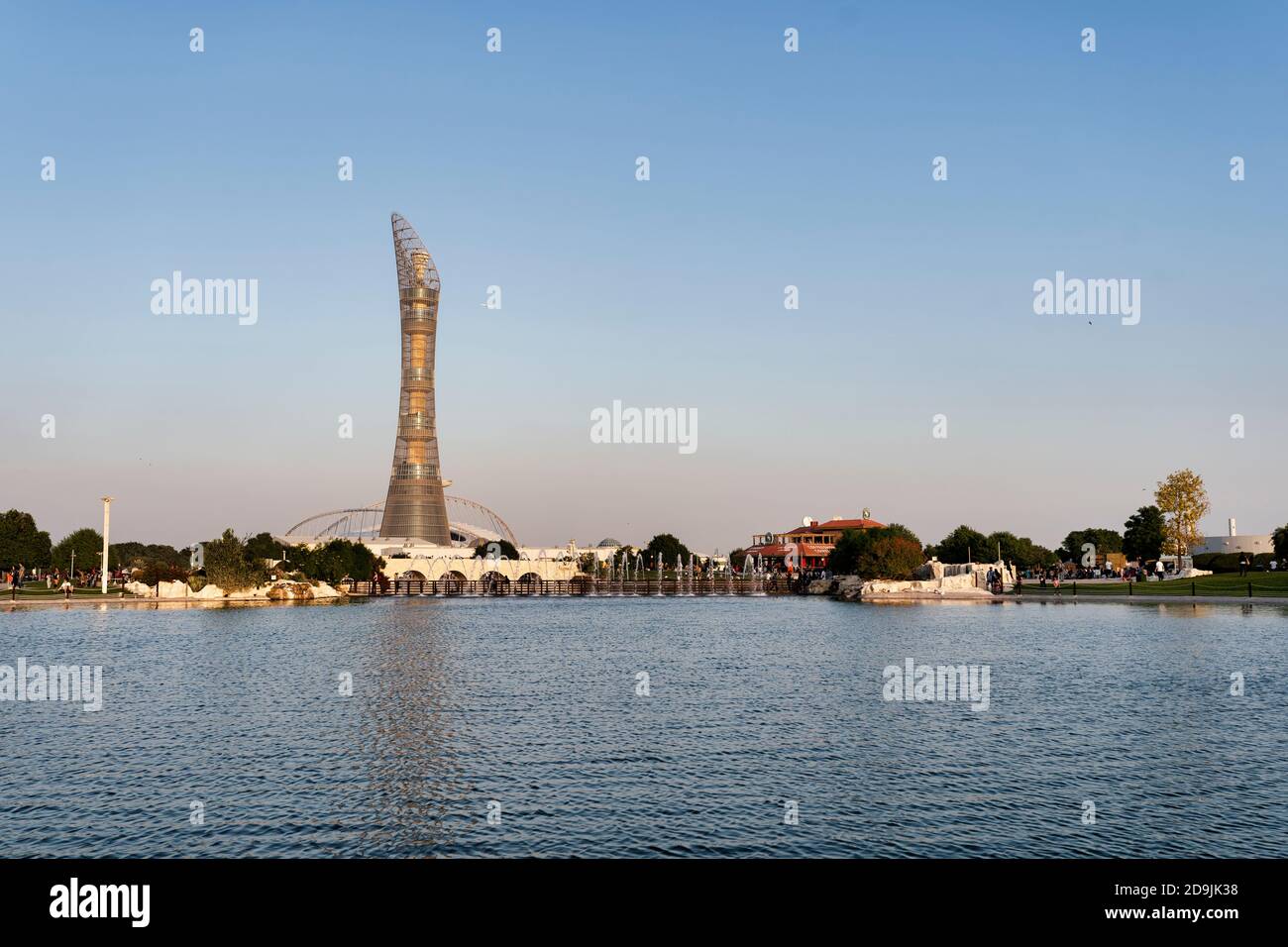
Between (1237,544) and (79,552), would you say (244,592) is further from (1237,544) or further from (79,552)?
(1237,544)

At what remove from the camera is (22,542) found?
13688 centimetres

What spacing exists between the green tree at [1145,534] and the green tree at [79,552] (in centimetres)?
15077

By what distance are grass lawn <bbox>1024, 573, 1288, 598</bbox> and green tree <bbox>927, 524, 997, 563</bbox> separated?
40.7 m

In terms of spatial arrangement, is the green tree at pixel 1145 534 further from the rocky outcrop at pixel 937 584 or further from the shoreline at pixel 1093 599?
the shoreline at pixel 1093 599

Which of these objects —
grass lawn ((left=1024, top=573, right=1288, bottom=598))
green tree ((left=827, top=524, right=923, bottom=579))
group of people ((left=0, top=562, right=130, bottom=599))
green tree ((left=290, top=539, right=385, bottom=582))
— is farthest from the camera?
green tree ((left=290, top=539, right=385, bottom=582))

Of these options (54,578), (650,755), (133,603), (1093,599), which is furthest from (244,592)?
(650,755)

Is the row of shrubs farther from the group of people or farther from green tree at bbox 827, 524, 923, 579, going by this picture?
the group of people

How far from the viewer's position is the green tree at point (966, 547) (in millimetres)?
162500

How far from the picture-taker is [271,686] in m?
41.5

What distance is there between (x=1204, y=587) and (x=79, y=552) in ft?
454

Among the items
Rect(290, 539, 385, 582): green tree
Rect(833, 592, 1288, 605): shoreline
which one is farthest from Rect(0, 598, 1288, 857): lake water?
Rect(290, 539, 385, 582): green tree

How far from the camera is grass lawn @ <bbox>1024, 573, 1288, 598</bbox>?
88.7m

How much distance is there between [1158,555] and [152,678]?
480ft
